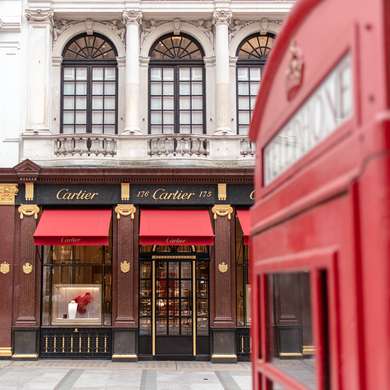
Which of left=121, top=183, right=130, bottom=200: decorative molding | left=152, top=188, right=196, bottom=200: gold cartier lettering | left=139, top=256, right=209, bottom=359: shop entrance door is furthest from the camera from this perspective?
left=152, top=188, right=196, bottom=200: gold cartier lettering

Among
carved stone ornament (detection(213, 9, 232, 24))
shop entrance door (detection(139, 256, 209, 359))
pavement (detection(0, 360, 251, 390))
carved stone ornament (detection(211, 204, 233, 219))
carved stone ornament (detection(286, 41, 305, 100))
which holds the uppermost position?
carved stone ornament (detection(213, 9, 232, 24))

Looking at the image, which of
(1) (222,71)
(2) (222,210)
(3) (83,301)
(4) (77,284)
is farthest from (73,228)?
(1) (222,71)

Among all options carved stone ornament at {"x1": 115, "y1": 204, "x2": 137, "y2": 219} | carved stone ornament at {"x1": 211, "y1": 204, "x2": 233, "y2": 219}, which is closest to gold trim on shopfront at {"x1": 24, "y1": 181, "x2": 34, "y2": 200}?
carved stone ornament at {"x1": 115, "y1": 204, "x2": 137, "y2": 219}

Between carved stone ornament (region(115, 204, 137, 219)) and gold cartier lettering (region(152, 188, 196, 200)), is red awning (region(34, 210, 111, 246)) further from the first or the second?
gold cartier lettering (region(152, 188, 196, 200))

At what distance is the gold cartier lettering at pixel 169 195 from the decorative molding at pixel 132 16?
5.06 m

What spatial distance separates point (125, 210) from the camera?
17766mm

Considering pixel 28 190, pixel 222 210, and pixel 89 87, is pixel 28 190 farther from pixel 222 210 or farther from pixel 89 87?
pixel 222 210

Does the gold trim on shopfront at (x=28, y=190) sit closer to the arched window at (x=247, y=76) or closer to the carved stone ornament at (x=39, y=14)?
the carved stone ornament at (x=39, y=14)

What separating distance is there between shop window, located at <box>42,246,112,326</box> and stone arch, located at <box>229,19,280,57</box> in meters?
7.11

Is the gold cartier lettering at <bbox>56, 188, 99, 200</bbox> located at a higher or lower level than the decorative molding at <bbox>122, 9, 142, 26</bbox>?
lower

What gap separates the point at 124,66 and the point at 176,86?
5.46 ft

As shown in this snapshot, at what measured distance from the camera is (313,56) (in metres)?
3.17

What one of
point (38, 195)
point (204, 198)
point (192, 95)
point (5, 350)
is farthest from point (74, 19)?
point (5, 350)

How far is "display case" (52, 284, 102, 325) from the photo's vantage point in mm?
17594
